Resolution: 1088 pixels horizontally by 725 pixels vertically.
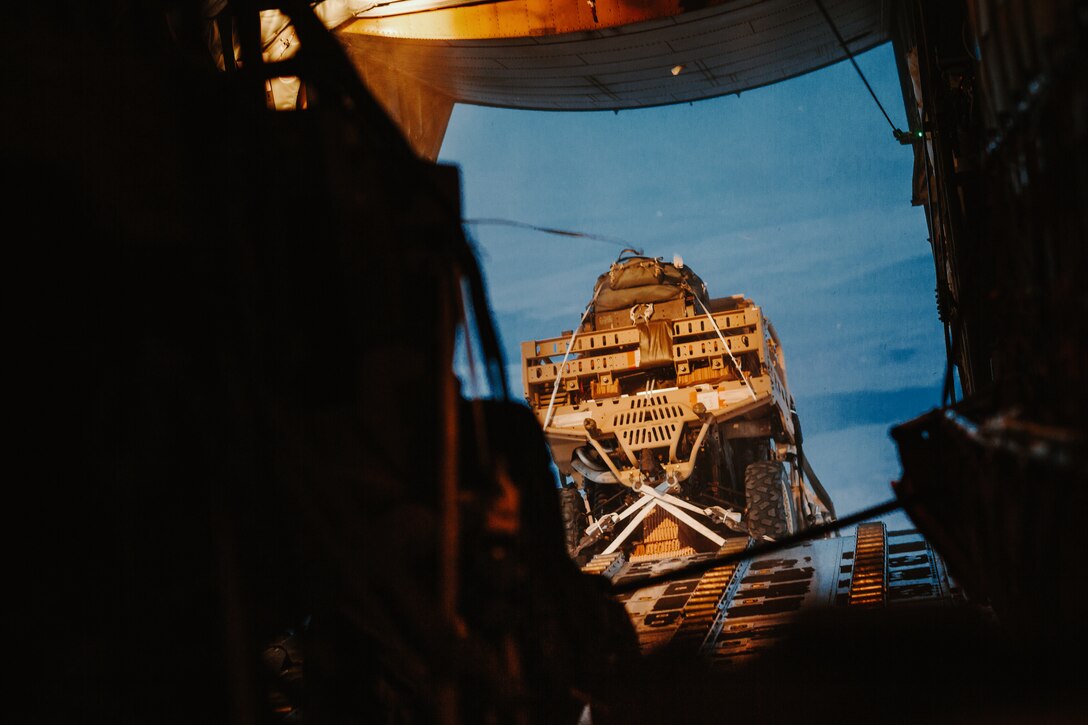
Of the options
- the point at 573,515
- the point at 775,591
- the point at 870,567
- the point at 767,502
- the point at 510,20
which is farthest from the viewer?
the point at 573,515

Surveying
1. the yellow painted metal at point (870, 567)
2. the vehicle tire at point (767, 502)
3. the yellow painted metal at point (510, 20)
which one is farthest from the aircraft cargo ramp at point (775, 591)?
the yellow painted metal at point (510, 20)

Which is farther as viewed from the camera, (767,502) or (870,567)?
(767,502)

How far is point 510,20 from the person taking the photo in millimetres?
12367

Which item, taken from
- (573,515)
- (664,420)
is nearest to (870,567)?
(664,420)

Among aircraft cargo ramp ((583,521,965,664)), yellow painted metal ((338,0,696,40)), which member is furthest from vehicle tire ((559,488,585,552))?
yellow painted metal ((338,0,696,40))

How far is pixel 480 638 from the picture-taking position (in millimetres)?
4555

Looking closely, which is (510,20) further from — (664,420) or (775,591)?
(775,591)

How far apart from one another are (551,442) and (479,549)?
35.4ft

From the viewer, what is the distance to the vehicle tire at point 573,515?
14.5 m

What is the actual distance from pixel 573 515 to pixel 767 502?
273 cm

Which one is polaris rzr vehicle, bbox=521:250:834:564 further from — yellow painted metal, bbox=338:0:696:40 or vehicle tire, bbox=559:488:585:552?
yellow painted metal, bbox=338:0:696:40

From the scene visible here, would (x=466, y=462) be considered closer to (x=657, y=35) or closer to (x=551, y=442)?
(x=657, y=35)

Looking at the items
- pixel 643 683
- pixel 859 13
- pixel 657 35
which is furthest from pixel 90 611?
pixel 859 13

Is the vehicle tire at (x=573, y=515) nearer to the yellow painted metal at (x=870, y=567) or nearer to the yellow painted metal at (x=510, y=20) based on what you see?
the yellow painted metal at (x=870, y=567)
